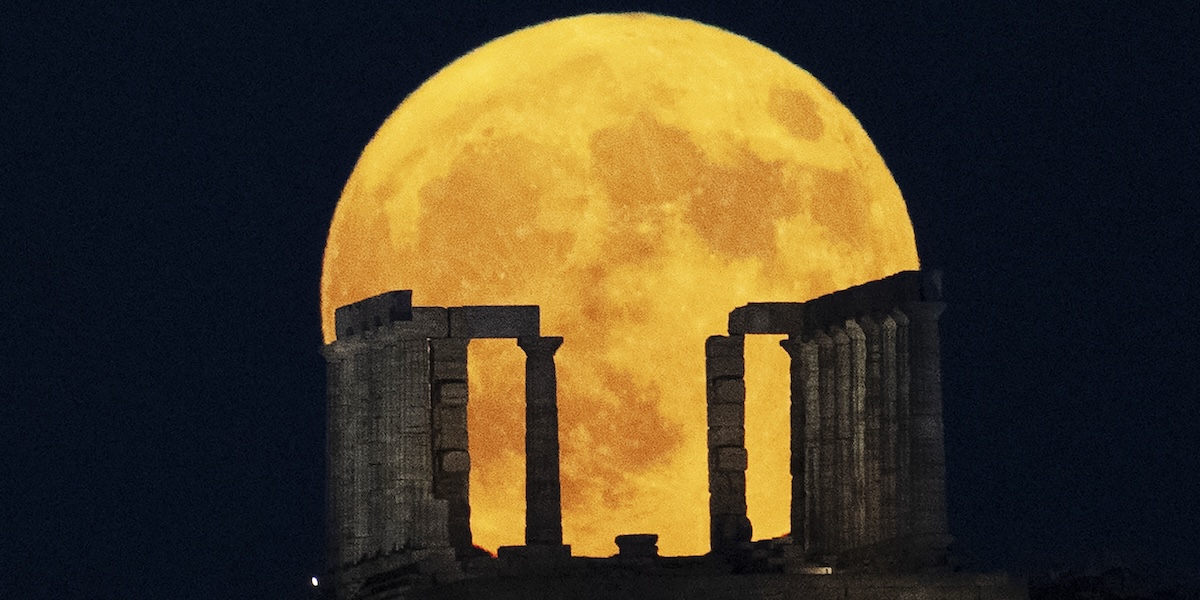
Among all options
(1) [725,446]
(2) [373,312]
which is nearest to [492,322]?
(2) [373,312]

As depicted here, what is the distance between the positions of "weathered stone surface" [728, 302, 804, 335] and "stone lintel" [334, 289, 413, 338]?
793cm

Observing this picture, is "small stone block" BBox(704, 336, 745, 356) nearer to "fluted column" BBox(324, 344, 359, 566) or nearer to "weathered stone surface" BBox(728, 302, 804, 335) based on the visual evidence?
"weathered stone surface" BBox(728, 302, 804, 335)

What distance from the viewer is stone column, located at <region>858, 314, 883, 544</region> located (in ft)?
310

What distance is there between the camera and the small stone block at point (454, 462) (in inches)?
3728

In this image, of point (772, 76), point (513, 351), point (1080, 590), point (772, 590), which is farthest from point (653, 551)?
point (1080, 590)

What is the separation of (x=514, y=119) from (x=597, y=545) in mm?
10989

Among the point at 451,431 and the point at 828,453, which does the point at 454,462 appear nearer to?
the point at 451,431

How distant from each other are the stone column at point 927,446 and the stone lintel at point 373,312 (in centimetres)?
1179

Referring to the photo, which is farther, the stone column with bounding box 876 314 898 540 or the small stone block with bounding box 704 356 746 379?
the small stone block with bounding box 704 356 746 379

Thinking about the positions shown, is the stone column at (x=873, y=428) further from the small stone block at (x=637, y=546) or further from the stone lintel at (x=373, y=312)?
the stone lintel at (x=373, y=312)

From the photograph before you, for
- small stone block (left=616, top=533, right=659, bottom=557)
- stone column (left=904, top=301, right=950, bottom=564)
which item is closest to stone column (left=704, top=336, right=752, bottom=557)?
stone column (left=904, top=301, right=950, bottom=564)

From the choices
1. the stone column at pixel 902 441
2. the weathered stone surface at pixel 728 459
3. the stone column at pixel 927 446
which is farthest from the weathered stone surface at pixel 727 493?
the stone column at pixel 927 446

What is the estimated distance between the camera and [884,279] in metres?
94.2

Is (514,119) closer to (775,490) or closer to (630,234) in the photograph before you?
(630,234)
